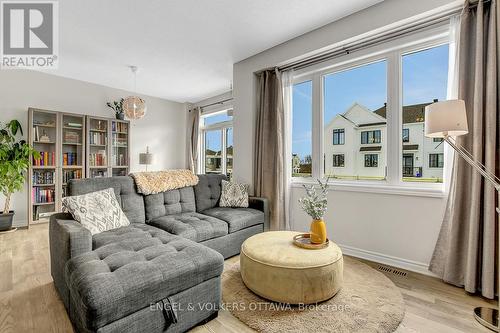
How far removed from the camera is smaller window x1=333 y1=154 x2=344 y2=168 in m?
2.98

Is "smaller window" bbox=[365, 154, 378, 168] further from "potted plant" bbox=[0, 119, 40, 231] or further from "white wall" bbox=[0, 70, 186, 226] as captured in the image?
"potted plant" bbox=[0, 119, 40, 231]

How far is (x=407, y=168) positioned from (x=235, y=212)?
Result: 1944mm

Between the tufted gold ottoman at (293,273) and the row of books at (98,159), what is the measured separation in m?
3.88

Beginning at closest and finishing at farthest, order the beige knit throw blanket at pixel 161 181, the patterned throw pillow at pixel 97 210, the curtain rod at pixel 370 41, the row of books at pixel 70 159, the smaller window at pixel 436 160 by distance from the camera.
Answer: the patterned throw pillow at pixel 97 210, the curtain rod at pixel 370 41, the smaller window at pixel 436 160, the beige knit throw blanket at pixel 161 181, the row of books at pixel 70 159

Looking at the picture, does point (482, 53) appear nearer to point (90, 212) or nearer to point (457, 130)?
point (457, 130)

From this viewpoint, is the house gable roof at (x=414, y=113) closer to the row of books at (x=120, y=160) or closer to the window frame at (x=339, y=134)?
the window frame at (x=339, y=134)

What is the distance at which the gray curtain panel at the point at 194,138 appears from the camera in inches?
225

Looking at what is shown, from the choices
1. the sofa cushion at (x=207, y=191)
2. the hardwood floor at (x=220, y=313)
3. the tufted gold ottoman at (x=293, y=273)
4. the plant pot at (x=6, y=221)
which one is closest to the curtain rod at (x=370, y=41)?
the sofa cushion at (x=207, y=191)

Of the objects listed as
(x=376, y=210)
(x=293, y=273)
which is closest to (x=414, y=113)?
(x=376, y=210)

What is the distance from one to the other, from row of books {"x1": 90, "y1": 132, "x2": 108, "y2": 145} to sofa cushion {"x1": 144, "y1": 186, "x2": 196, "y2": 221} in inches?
102

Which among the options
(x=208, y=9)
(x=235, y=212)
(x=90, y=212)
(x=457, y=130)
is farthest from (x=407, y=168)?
(x=90, y=212)

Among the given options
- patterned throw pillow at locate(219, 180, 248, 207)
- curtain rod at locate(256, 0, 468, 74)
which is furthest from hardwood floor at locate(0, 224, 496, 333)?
curtain rod at locate(256, 0, 468, 74)

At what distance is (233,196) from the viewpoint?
124 inches

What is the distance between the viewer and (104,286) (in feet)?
3.86
